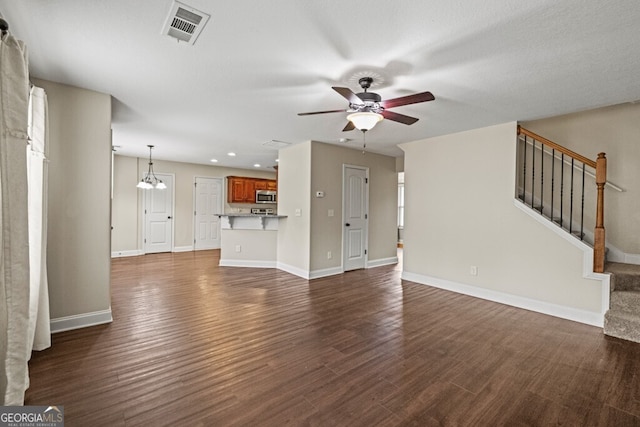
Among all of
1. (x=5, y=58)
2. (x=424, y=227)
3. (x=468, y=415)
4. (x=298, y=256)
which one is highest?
(x=5, y=58)

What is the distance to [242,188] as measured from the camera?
8.64m

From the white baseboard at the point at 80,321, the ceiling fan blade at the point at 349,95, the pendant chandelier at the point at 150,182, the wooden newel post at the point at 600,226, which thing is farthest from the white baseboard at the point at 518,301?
the pendant chandelier at the point at 150,182

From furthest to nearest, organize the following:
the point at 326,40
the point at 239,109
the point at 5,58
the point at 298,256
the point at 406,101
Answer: the point at 298,256, the point at 239,109, the point at 406,101, the point at 326,40, the point at 5,58

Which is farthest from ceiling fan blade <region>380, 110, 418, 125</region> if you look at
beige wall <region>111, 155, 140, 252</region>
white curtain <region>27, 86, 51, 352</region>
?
beige wall <region>111, 155, 140, 252</region>

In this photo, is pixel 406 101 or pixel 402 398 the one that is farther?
pixel 406 101

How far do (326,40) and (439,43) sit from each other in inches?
32.2

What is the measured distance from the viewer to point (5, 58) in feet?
4.71

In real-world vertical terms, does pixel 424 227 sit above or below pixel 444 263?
above

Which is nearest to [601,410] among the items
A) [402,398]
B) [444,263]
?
[402,398]

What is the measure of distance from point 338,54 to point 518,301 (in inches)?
148

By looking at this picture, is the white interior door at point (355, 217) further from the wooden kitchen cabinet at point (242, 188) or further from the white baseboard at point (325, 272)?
the wooden kitchen cabinet at point (242, 188)

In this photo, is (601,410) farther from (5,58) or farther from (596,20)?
(5,58)

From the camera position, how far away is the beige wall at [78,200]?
9.34 ft

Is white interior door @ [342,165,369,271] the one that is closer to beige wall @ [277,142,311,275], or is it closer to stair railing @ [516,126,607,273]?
beige wall @ [277,142,311,275]
